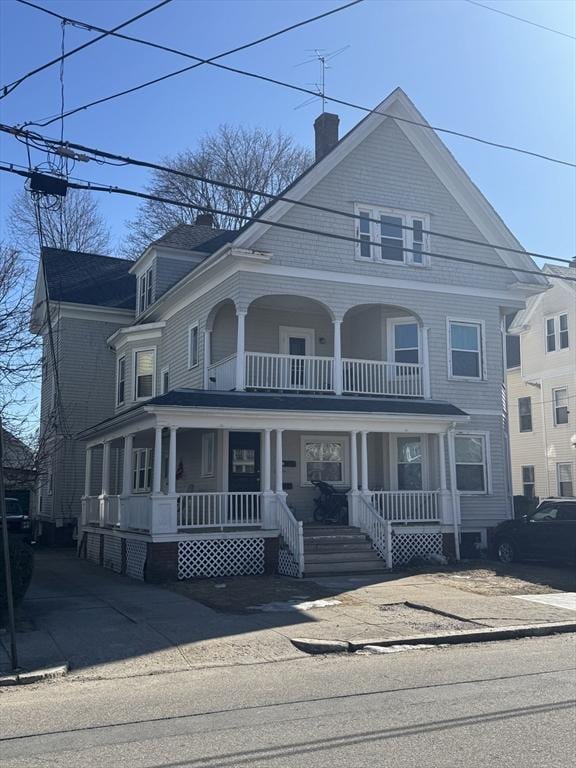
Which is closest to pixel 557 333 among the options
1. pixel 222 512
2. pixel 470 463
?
pixel 470 463

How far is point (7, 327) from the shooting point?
1448 cm

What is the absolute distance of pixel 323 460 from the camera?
803 inches

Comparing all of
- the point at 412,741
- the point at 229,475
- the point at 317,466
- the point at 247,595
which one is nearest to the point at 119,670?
the point at 412,741

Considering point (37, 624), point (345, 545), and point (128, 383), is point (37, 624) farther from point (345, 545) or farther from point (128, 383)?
point (128, 383)

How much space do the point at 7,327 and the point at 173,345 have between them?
945 cm

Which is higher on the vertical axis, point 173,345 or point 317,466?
point 173,345

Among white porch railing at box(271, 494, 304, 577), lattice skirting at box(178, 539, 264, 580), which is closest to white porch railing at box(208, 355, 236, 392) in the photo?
white porch railing at box(271, 494, 304, 577)

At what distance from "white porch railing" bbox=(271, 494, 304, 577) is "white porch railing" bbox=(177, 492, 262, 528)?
423mm

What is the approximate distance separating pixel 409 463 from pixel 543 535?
4.24m

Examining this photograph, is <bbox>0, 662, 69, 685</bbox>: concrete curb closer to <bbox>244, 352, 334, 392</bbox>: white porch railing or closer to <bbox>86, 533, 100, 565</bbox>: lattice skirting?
<bbox>244, 352, 334, 392</bbox>: white porch railing

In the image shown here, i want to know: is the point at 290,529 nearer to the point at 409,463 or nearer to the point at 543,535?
the point at 409,463

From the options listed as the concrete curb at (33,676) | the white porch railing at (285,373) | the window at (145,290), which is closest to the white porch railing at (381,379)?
the white porch railing at (285,373)

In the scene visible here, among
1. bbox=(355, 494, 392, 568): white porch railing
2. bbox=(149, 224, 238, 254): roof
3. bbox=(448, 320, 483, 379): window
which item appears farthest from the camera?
bbox=(149, 224, 238, 254): roof

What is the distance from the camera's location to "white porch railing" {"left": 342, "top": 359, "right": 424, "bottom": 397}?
19781 millimetres
